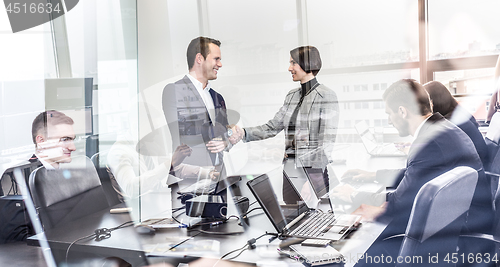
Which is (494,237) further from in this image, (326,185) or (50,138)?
(50,138)

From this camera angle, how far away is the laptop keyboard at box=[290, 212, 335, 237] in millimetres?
1199

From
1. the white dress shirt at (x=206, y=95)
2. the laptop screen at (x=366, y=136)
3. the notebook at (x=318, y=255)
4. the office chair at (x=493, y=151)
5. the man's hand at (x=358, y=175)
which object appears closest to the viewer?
the notebook at (x=318, y=255)

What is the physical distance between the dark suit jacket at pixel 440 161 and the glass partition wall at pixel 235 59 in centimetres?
36

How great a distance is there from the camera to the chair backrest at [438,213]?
1103 millimetres

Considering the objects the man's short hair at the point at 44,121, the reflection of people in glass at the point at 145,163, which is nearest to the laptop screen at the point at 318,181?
the reflection of people in glass at the point at 145,163

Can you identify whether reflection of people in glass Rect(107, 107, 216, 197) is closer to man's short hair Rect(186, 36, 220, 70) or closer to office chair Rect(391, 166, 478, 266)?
man's short hair Rect(186, 36, 220, 70)

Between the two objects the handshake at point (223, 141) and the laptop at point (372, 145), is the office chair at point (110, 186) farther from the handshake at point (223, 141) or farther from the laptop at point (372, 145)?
the laptop at point (372, 145)

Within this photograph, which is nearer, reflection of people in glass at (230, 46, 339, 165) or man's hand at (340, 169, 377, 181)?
man's hand at (340, 169, 377, 181)

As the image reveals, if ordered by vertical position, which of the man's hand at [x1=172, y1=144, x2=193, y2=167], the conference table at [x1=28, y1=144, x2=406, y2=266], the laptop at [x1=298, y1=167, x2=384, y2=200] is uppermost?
the man's hand at [x1=172, y1=144, x2=193, y2=167]

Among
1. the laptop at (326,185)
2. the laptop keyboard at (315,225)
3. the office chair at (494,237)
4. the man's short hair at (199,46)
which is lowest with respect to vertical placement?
the office chair at (494,237)

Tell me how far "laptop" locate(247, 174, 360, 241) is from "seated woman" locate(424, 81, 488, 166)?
3.31ft

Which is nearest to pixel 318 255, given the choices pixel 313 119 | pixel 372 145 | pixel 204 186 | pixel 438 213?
pixel 438 213

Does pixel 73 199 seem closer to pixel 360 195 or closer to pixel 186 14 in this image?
pixel 360 195

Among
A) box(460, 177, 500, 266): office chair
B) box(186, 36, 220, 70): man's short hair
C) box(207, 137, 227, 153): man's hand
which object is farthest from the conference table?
box(186, 36, 220, 70): man's short hair
